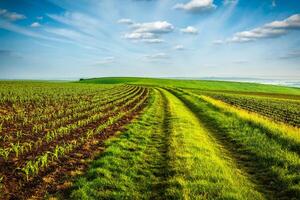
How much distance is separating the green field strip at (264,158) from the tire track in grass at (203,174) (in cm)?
59

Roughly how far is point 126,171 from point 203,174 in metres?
2.78

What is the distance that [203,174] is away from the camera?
9266 mm

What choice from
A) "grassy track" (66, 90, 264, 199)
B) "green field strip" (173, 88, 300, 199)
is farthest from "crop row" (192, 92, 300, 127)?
"grassy track" (66, 90, 264, 199)

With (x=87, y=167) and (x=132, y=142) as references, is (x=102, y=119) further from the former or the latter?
(x=87, y=167)

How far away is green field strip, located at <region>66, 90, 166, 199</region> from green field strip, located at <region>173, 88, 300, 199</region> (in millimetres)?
3548

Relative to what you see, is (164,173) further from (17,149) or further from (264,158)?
(17,149)

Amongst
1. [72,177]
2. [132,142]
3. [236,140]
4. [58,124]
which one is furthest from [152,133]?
[72,177]

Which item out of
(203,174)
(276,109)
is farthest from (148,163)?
(276,109)

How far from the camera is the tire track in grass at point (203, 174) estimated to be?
7.72 m

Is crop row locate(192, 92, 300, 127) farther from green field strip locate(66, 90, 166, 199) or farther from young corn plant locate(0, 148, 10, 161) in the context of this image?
young corn plant locate(0, 148, 10, 161)

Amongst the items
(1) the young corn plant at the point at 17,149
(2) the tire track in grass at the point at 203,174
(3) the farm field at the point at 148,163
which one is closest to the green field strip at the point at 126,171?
(3) the farm field at the point at 148,163

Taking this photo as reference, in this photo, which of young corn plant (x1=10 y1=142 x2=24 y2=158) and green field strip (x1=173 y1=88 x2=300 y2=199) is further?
young corn plant (x1=10 y1=142 x2=24 y2=158)

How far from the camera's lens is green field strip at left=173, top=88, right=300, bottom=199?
334 inches

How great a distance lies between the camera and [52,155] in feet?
35.7
